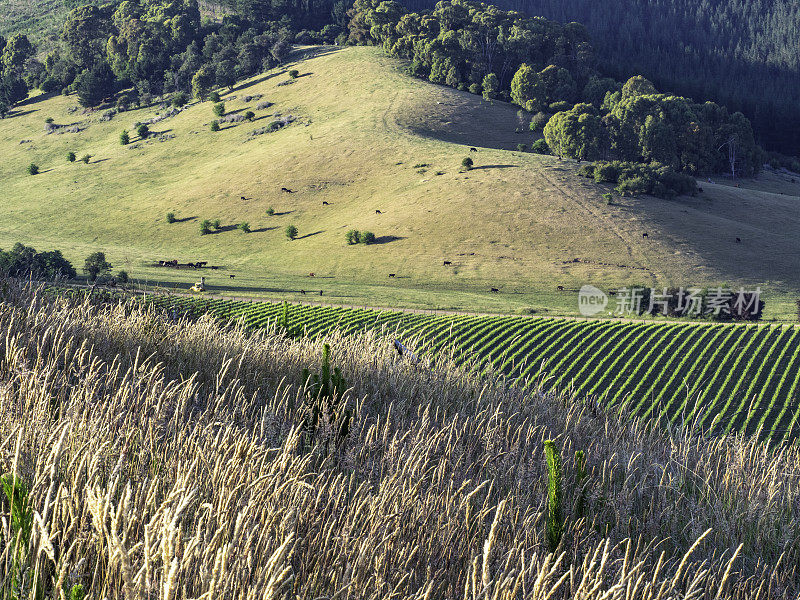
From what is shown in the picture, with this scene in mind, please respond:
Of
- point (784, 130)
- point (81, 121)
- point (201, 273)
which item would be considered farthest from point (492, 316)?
point (784, 130)

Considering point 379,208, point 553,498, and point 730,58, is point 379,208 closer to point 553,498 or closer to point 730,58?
point 553,498

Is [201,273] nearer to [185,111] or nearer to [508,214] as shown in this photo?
[508,214]

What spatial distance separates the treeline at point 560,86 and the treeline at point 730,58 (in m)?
23.1

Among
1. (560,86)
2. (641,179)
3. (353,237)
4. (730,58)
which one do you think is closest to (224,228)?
(353,237)

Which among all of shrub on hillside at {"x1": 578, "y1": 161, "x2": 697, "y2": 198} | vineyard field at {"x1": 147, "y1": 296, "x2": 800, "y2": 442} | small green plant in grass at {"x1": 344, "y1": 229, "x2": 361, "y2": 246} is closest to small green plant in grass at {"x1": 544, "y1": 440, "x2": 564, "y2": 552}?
vineyard field at {"x1": 147, "y1": 296, "x2": 800, "y2": 442}

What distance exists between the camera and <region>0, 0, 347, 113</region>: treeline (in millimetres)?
128125

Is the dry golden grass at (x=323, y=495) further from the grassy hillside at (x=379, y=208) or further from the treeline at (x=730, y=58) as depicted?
the treeline at (x=730, y=58)

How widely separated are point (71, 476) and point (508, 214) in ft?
232

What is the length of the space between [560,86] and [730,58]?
8930 centimetres

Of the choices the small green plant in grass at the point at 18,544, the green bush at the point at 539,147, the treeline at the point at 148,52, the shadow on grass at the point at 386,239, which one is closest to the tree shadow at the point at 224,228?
the shadow on grass at the point at 386,239

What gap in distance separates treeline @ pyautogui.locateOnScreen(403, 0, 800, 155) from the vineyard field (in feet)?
373

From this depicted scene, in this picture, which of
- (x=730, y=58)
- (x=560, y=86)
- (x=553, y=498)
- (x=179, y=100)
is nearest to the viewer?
(x=553, y=498)

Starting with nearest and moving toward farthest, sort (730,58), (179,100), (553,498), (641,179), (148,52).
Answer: (553,498), (641,179), (179,100), (148,52), (730,58)

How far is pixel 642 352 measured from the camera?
4141 cm
